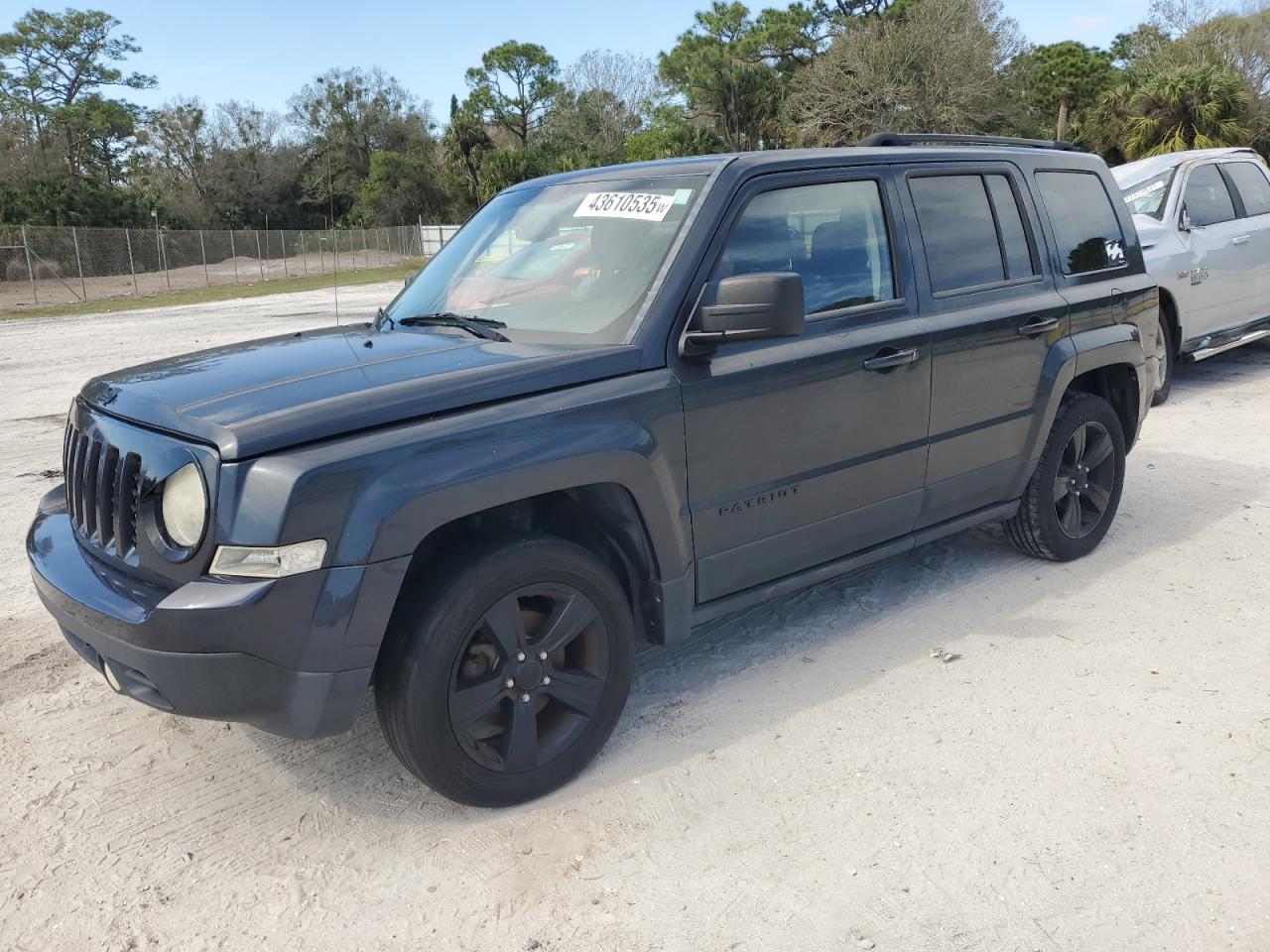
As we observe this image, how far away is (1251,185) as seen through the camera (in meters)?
9.36

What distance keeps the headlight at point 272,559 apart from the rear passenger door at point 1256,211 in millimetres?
9132

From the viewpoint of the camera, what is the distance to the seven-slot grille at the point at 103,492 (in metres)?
2.86

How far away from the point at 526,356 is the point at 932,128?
4038 centimetres

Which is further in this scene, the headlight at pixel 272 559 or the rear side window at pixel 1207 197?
the rear side window at pixel 1207 197

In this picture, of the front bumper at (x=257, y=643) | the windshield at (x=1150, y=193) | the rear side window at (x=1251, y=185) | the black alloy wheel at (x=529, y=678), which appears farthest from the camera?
the rear side window at (x=1251, y=185)

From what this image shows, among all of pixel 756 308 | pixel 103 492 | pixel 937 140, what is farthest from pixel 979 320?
pixel 103 492

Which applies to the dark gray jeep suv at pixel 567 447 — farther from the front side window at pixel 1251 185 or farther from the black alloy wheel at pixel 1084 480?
the front side window at pixel 1251 185

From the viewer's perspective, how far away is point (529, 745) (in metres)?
3.08

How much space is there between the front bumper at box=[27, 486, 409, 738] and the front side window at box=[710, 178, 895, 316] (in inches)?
63.6

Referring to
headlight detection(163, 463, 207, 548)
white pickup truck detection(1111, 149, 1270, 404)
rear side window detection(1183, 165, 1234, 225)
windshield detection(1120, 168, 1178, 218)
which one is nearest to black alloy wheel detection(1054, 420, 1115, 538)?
white pickup truck detection(1111, 149, 1270, 404)

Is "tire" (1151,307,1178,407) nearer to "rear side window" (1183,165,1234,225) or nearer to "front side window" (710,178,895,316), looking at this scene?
"rear side window" (1183,165,1234,225)

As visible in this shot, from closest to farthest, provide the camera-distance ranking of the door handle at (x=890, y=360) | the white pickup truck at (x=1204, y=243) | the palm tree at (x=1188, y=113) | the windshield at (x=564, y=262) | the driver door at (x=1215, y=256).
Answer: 1. the windshield at (x=564, y=262)
2. the door handle at (x=890, y=360)
3. the white pickup truck at (x=1204, y=243)
4. the driver door at (x=1215, y=256)
5. the palm tree at (x=1188, y=113)

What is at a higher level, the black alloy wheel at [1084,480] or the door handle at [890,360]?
the door handle at [890,360]

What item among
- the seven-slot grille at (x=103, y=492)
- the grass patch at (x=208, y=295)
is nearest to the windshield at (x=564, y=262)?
the seven-slot grille at (x=103, y=492)
